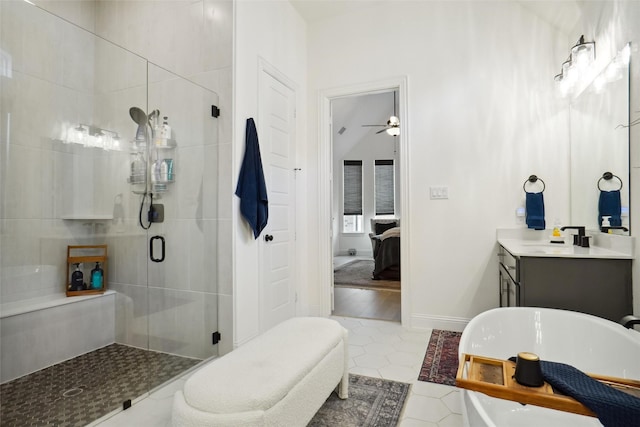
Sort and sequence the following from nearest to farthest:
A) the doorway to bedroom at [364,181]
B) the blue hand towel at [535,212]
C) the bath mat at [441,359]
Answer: the bath mat at [441,359], the blue hand towel at [535,212], the doorway to bedroom at [364,181]

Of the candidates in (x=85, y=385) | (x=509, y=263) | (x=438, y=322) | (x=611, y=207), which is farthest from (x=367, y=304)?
(x=85, y=385)

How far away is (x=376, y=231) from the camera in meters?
8.12

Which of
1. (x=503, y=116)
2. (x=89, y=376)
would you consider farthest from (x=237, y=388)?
(x=503, y=116)

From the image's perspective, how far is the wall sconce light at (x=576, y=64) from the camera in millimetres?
2361

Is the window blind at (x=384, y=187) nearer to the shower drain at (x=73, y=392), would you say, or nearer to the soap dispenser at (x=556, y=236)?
the soap dispenser at (x=556, y=236)

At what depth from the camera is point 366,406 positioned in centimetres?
189

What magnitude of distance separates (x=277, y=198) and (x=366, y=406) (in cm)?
181

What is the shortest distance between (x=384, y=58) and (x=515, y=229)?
2005 mm

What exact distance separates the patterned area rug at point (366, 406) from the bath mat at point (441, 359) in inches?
9.7

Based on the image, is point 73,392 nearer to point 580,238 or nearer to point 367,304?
point 367,304

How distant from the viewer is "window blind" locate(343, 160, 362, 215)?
8.85 m

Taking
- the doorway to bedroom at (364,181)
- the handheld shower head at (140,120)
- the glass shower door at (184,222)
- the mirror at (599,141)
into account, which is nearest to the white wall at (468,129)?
the mirror at (599,141)

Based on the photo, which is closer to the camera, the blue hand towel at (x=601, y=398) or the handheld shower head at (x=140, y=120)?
the blue hand towel at (x=601, y=398)

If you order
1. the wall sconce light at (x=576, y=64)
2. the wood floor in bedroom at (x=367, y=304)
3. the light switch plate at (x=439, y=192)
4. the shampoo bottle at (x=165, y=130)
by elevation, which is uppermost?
the wall sconce light at (x=576, y=64)
